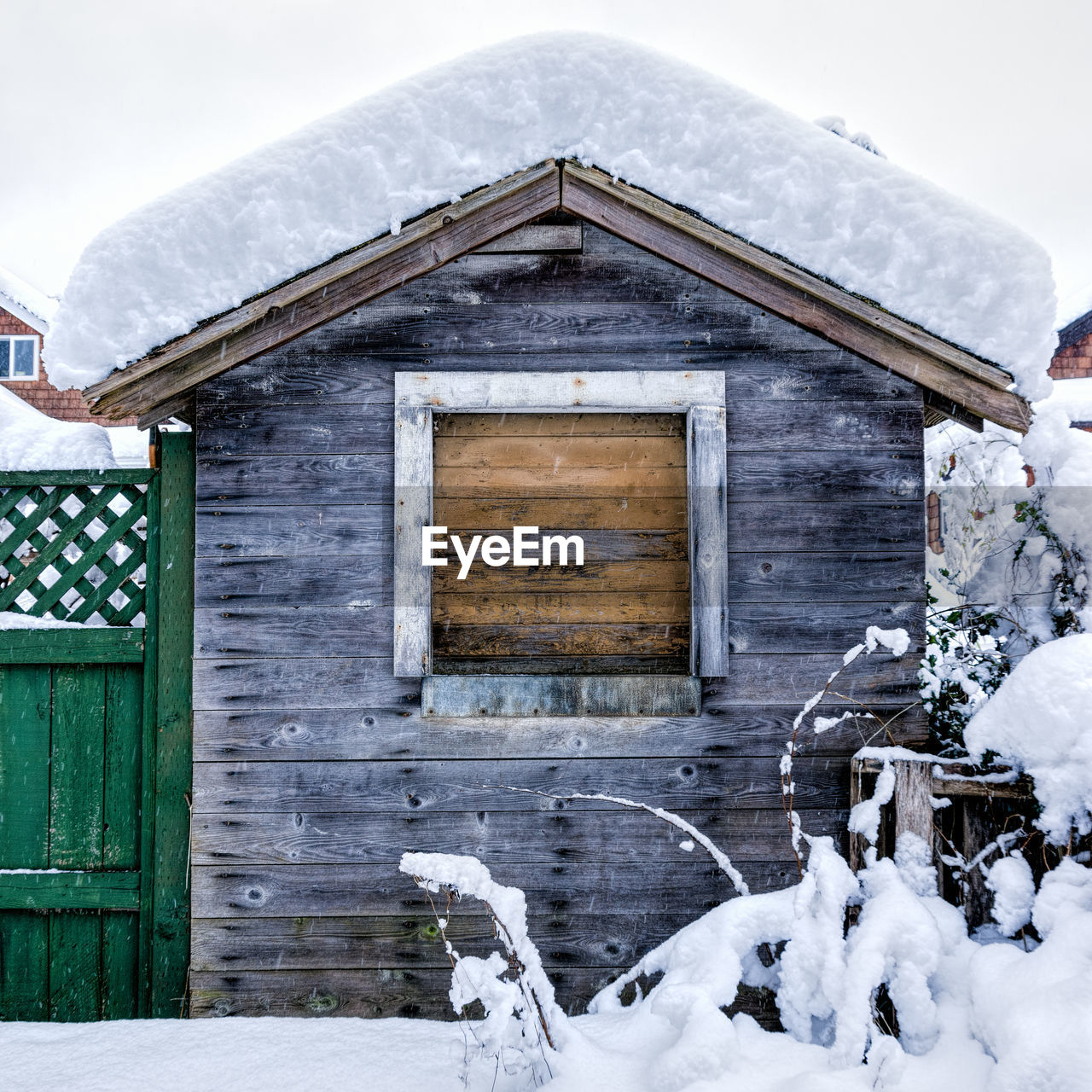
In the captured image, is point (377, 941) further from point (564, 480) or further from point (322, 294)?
point (322, 294)

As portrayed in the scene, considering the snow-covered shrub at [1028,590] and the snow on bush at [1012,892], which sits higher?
the snow-covered shrub at [1028,590]

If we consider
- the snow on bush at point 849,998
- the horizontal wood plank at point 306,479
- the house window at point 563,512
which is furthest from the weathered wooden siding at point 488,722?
the snow on bush at point 849,998

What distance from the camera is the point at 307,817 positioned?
10.0 feet

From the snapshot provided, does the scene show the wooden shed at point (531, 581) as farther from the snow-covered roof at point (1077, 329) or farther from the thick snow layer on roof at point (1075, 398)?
the snow-covered roof at point (1077, 329)

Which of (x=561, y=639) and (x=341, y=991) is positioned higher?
(x=561, y=639)

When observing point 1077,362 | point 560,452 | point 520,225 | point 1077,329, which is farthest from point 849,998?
point 1077,362

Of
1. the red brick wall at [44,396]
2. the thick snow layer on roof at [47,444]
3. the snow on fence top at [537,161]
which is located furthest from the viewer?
the red brick wall at [44,396]

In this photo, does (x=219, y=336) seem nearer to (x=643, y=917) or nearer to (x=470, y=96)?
(x=470, y=96)

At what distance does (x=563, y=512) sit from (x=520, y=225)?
127 cm

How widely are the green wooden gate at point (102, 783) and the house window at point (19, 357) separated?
13120 millimetres

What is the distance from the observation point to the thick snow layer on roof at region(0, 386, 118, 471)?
420cm

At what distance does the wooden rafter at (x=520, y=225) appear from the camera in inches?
115

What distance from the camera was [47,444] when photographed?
17.5ft

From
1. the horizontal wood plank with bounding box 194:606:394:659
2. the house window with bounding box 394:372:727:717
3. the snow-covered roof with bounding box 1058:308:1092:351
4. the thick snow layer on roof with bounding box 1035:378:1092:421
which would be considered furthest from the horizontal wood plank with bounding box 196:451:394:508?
the snow-covered roof with bounding box 1058:308:1092:351
